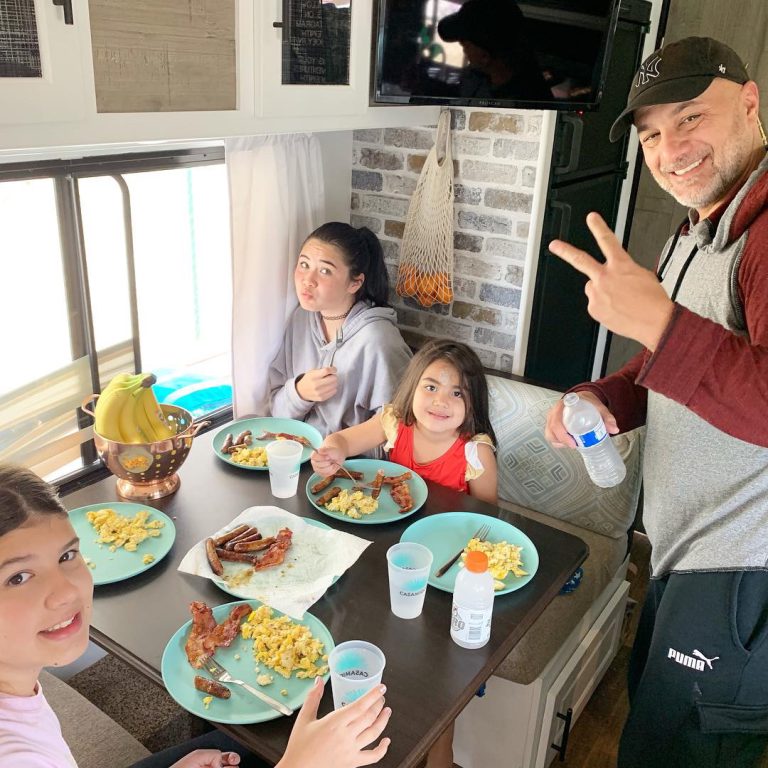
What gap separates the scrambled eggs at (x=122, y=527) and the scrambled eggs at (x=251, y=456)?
0.30 metres

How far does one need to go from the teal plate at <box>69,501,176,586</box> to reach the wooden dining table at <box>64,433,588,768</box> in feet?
0.06

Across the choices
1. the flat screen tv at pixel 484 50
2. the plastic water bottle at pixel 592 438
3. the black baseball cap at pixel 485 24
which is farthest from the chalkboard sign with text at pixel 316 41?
the plastic water bottle at pixel 592 438

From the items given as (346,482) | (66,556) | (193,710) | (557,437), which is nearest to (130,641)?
(193,710)

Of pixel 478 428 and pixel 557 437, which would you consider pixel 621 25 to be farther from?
pixel 557 437

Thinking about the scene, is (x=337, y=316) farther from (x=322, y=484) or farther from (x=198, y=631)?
(x=198, y=631)

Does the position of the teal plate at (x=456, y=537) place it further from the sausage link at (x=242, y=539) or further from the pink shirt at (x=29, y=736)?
the pink shirt at (x=29, y=736)

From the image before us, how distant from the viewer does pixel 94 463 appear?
227 centimetres

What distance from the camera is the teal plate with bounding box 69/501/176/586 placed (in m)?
1.45

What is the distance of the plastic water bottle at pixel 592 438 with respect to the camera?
4.89 ft

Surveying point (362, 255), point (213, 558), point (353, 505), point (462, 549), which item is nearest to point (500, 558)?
point (462, 549)

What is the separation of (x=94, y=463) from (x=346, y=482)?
0.90 m

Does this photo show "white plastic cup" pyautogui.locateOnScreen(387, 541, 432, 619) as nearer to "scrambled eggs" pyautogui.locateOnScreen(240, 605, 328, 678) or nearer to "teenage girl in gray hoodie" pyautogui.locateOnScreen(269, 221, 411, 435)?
"scrambled eggs" pyautogui.locateOnScreen(240, 605, 328, 678)

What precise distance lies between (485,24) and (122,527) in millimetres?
1553

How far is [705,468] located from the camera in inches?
57.0
